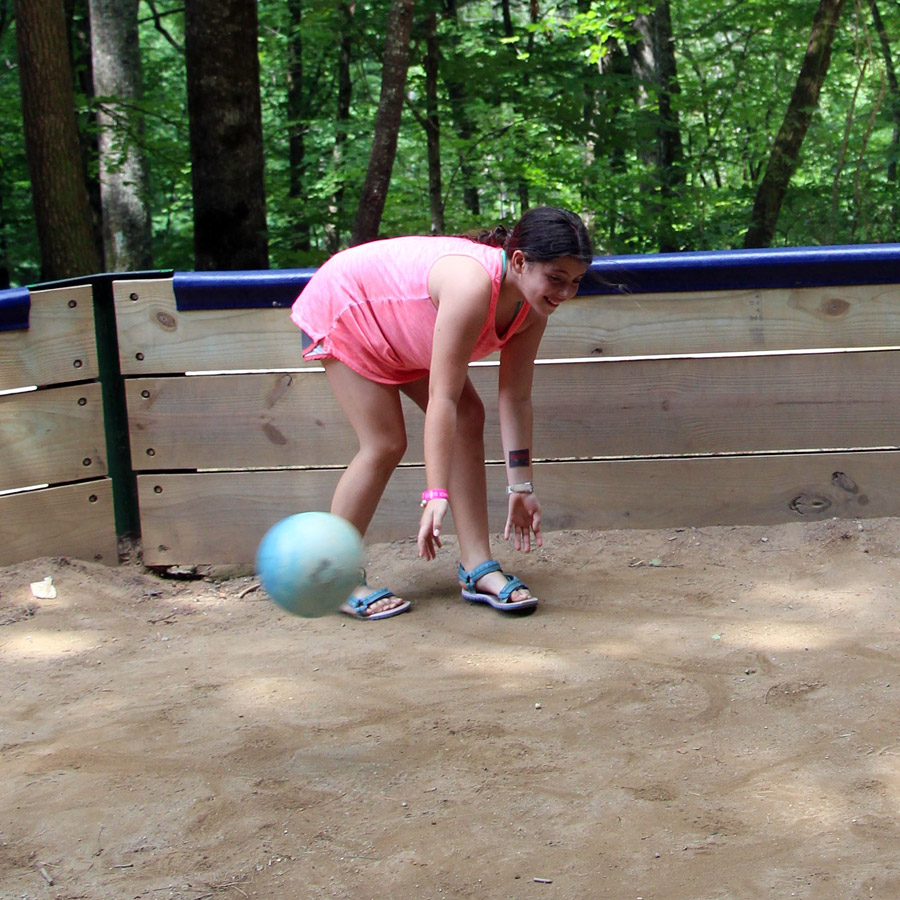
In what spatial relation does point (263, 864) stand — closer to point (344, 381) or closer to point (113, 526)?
point (344, 381)

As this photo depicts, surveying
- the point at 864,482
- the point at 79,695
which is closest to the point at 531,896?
the point at 79,695

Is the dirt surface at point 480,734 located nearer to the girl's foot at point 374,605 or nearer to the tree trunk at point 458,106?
the girl's foot at point 374,605

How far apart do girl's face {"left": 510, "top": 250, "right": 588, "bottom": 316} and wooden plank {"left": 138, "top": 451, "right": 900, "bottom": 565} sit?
4.32 ft

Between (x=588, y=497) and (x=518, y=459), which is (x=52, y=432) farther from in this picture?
(x=588, y=497)

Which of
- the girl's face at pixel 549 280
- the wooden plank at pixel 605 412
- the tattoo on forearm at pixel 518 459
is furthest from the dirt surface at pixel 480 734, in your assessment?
the girl's face at pixel 549 280

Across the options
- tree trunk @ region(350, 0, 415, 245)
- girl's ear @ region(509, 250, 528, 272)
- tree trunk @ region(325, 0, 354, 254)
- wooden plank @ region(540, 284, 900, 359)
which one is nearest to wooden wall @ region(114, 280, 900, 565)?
wooden plank @ region(540, 284, 900, 359)

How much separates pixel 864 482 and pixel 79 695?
3061 mm

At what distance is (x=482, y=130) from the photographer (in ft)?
30.6

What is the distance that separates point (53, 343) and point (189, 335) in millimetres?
534

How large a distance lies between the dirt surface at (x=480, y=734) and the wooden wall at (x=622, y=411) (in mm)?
237

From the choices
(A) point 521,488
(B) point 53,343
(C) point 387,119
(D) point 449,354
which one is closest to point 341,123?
(C) point 387,119

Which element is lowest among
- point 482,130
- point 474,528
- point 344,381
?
point 474,528

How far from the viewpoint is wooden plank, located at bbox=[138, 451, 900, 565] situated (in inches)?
162

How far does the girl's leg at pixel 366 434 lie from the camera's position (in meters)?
3.36
